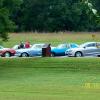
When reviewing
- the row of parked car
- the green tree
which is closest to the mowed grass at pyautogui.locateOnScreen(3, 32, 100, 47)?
the row of parked car

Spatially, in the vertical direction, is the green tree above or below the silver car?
above

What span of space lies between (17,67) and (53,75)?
20.8 ft

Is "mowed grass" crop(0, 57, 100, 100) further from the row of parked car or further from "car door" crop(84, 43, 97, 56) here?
"car door" crop(84, 43, 97, 56)

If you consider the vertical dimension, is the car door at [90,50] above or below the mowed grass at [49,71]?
below

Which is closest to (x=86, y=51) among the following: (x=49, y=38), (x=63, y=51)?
(x=63, y=51)

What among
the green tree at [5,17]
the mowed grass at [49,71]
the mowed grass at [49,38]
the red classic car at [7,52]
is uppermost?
the green tree at [5,17]

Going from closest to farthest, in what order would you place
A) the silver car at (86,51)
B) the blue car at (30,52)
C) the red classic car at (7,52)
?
the silver car at (86,51) < the blue car at (30,52) < the red classic car at (7,52)

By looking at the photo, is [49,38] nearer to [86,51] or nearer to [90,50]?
[86,51]

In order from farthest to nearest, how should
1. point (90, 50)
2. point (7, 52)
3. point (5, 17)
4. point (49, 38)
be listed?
point (49, 38) < point (7, 52) < point (90, 50) < point (5, 17)

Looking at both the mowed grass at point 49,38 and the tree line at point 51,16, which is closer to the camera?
the mowed grass at point 49,38

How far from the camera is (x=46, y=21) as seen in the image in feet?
343

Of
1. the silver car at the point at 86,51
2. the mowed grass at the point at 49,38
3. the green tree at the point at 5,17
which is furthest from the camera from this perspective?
the mowed grass at the point at 49,38

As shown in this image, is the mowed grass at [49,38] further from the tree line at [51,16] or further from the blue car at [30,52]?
the blue car at [30,52]

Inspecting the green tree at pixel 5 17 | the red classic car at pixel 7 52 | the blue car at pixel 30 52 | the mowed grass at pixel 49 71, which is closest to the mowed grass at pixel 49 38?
the red classic car at pixel 7 52
